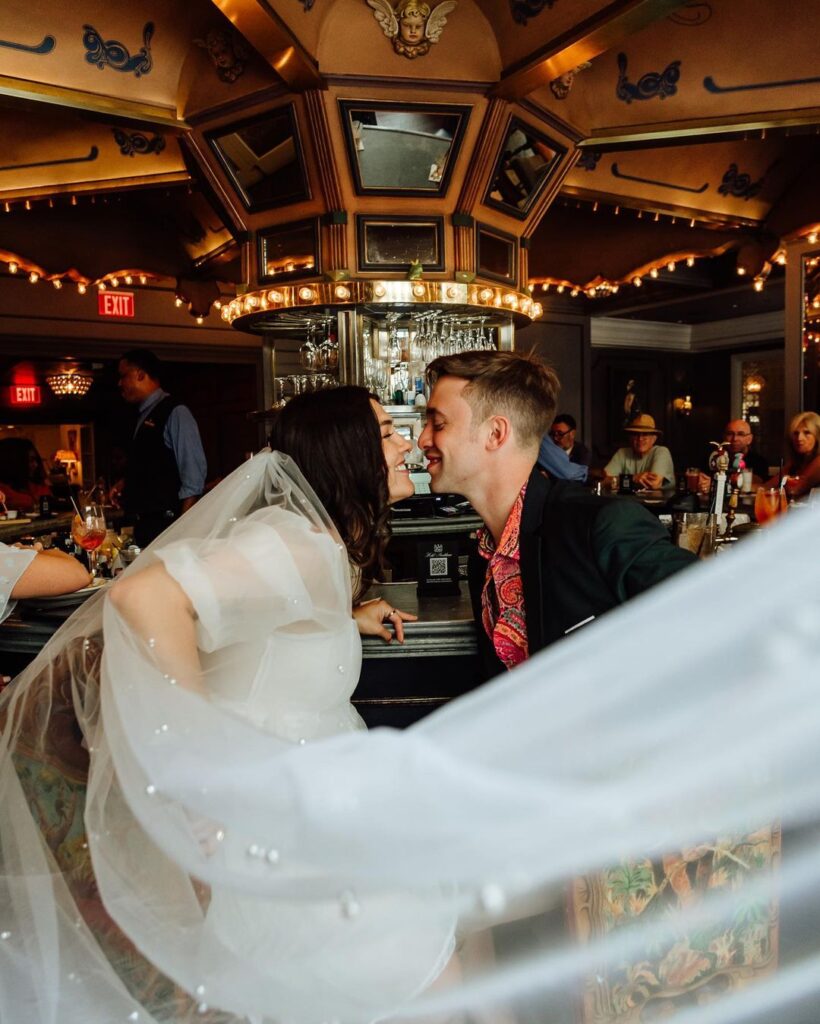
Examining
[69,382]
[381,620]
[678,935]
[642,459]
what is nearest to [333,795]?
[678,935]

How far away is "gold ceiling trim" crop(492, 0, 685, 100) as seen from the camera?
3783 millimetres

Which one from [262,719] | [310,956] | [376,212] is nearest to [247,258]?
[376,212]

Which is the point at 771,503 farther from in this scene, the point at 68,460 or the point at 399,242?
the point at 68,460

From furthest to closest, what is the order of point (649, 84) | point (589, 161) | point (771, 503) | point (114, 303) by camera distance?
point (114, 303), point (589, 161), point (649, 84), point (771, 503)

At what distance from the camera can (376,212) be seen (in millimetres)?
5344

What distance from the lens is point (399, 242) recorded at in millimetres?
5426

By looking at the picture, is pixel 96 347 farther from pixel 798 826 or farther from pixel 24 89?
pixel 798 826

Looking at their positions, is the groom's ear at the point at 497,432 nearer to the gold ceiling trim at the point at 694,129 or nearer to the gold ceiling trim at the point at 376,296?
A: the gold ceiling trim at the point at 376,296

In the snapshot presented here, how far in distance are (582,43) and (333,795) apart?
170 inches

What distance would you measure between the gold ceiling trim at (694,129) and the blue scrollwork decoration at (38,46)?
10.6 ft

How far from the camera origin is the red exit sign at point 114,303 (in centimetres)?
916

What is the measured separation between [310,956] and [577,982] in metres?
0.40

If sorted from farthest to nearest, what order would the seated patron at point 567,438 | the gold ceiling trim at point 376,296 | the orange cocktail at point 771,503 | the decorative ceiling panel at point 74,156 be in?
1. the seated patron at point 567,438
2. the decorative ceiling panel at point 74,156
3. the gold ceiling trim at point 376,296
4. the orange cocktail at point 771,503

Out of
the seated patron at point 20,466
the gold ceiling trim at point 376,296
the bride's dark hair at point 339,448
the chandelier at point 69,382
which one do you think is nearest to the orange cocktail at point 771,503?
the bride's dark hair at point 339,448
